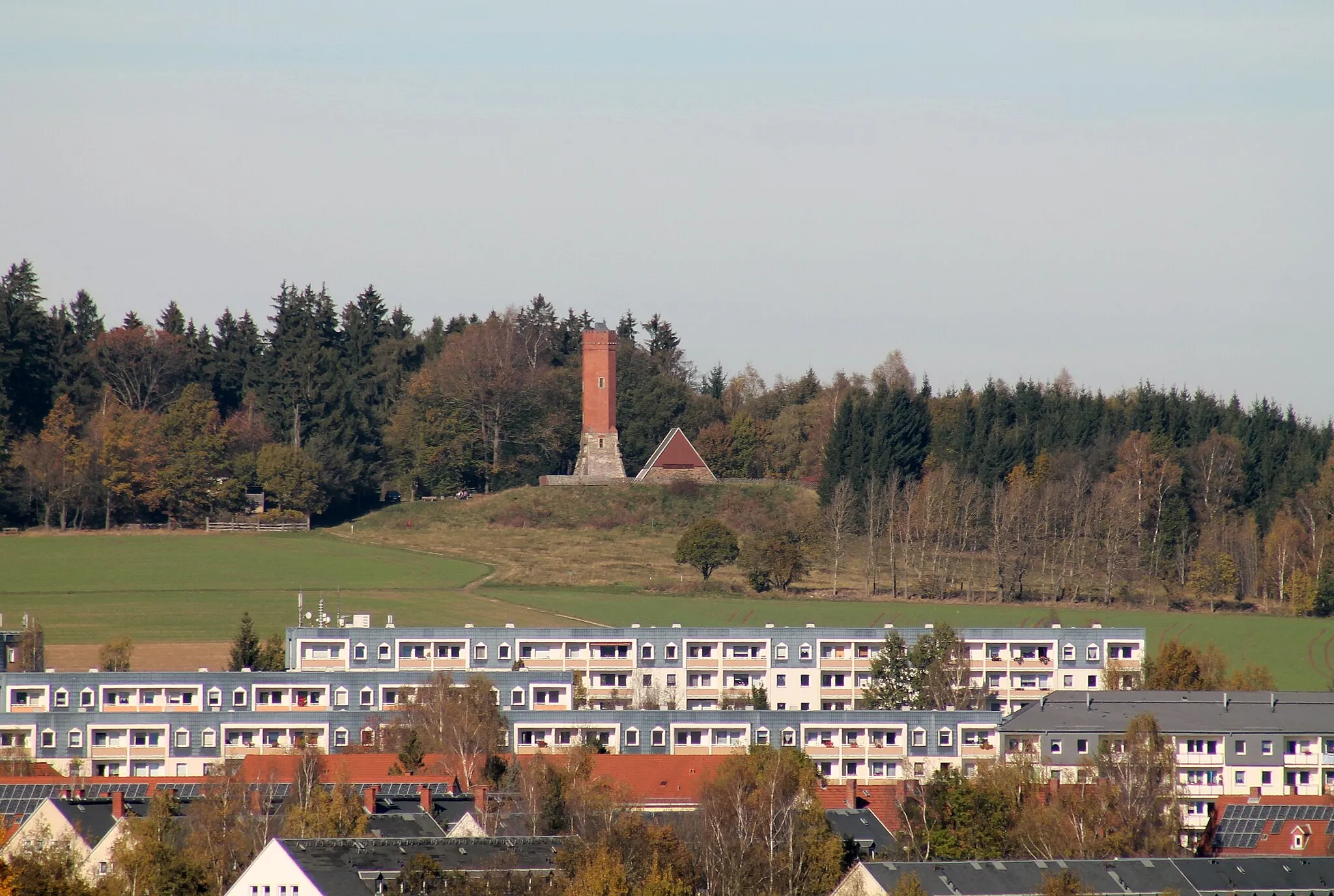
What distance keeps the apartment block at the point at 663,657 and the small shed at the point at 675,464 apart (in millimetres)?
50784

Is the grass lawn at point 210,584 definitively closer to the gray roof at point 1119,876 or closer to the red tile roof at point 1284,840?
the red tile roof at point 1284,840

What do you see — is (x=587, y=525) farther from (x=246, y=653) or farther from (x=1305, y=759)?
(x=1305, y=759)

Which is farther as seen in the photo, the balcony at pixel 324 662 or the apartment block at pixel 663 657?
the apartment block at pixel 663 657

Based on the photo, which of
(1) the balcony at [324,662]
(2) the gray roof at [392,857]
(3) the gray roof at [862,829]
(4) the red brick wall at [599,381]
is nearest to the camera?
(2) the gray roof at [392,857]

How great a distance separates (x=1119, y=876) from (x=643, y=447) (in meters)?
94.5

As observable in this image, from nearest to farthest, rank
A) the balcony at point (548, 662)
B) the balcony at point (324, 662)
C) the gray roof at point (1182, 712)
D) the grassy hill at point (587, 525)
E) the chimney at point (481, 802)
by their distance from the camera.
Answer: the chimney at point (481, 802) → the gray roof at point (1182, 712) → the balcony at point (324, 662) → the balcony at point (548, 662) → the grassy hill at point (587, 525)

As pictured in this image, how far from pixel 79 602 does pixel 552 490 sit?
3741 cm

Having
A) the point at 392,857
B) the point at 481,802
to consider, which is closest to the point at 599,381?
the point at 481,802

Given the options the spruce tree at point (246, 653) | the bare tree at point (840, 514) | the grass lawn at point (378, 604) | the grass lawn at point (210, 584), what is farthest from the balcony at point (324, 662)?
the bare tree at point (840, 514)

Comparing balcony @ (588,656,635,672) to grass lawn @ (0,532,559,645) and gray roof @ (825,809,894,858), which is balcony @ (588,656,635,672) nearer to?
grass lawn @ (0,532,559,645)

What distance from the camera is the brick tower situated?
14088cm

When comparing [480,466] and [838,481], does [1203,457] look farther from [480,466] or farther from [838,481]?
[480,466]

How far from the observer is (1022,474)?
135 metres

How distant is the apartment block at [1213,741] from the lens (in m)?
71.5
